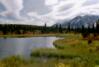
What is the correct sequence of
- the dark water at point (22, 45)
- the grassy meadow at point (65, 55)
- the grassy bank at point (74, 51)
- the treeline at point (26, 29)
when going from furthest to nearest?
the treeline at point (26, 29), the dark water at point (22, 45), the grassy bank at point (74, 51), the grassy meadow at point (65, 55)

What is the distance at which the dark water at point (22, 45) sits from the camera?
6060 mm

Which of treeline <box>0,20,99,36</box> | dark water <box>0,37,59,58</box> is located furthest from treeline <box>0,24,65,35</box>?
dark water <box>0,37,59,58</box>

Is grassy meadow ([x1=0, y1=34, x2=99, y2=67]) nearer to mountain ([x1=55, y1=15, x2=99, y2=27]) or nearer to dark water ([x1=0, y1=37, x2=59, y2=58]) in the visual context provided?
dark water ([x1=0, y1=37, x2=59, y2=58])

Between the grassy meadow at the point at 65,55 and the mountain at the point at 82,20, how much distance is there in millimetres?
266

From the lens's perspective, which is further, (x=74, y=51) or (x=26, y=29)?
(x=74, y=51)

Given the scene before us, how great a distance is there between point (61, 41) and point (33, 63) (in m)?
0.91

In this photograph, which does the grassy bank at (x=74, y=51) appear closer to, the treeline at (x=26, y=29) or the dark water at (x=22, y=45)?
the dark water at (x=22, y=45)

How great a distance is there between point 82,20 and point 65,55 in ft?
2.75

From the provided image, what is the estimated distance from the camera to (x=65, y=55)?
6348 mm

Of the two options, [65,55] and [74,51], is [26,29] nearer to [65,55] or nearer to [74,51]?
[65,55]

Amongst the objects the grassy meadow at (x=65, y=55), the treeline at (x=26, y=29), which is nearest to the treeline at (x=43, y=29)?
the treeline at (x=26, y=29)

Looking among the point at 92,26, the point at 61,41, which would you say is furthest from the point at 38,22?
the point at 92,26

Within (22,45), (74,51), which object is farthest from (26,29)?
(74,51)

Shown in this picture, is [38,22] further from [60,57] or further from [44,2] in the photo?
[60,57]
